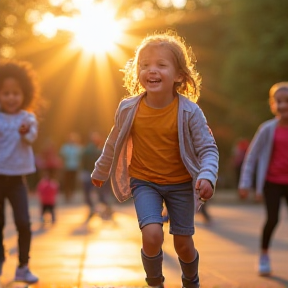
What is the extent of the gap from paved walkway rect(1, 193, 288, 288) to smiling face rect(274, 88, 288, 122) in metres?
1.45

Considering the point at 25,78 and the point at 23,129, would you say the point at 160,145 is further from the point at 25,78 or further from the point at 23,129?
the point at 25,78

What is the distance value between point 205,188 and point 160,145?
0.56m

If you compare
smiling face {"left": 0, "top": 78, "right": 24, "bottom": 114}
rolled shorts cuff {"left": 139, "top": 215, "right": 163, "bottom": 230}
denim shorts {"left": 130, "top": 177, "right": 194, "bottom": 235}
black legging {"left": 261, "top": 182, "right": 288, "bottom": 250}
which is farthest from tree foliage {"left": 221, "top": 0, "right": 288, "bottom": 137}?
rolled shorts cuff {"left": 139, "top": 215, "right": 163, "bottom": 230}

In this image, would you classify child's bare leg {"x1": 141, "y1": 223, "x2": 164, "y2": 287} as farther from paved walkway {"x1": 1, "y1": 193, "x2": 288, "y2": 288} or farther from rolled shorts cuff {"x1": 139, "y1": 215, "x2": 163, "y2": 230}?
paved walkway {"x1": 1, "y1": 193, "x2": 288, "y2": 288}

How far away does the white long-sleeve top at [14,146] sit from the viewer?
6.61m

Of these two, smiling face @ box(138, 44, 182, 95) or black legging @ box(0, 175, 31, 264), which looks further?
black legging @ box(0, 175, 31, 264)

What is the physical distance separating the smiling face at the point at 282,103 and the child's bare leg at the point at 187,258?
106 inches

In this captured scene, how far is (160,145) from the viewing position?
5281 mm

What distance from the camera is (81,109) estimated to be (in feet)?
135

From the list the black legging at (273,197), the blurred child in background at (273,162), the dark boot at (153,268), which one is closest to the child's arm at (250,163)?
the blurred child in background at (273,162)

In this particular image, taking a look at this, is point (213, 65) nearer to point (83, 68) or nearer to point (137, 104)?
point (83, 68)

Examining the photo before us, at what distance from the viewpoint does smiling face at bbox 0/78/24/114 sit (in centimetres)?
677

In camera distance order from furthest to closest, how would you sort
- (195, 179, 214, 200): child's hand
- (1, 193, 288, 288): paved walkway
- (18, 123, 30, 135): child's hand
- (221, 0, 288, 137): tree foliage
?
1. (221, 0, 288, 137): tree foliage
2. (1, 193, 288, 288): paved walkway
3. (18, 123, 30, 135): child's hand
4. (195, 179, 214, 200): child's hand

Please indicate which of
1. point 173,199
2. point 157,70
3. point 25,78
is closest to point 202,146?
point 173,199
